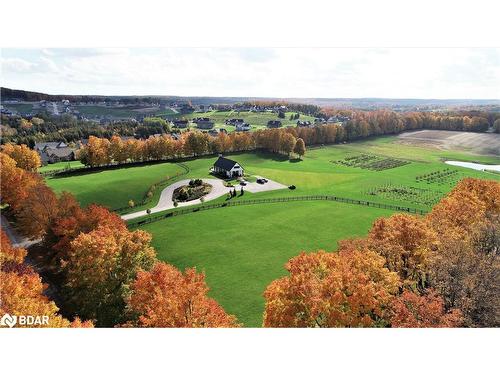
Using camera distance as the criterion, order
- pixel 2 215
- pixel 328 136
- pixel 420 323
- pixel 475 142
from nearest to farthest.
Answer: pixel 420 323 < pixel 2 215 < pixel 475 142 < pixel 328 136

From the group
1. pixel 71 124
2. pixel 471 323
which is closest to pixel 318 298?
pixel 471 323

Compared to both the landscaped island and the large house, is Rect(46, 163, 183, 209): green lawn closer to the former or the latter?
the landscaped island

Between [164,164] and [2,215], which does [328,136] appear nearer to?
[164,164]

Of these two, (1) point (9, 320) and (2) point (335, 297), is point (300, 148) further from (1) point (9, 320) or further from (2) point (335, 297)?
(1) point (9, 320)

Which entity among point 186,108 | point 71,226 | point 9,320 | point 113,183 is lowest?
point 9,320

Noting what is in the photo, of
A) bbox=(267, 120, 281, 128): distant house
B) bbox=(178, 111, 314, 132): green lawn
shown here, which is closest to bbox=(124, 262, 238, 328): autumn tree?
bbox=(178, 111, 314, 132): green lawn

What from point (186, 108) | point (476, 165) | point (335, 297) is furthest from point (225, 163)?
point (476, 165)

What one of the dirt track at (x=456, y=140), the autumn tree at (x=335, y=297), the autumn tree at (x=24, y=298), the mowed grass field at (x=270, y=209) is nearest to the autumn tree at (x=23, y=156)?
the mowed grass field at (x=270, y=209)
